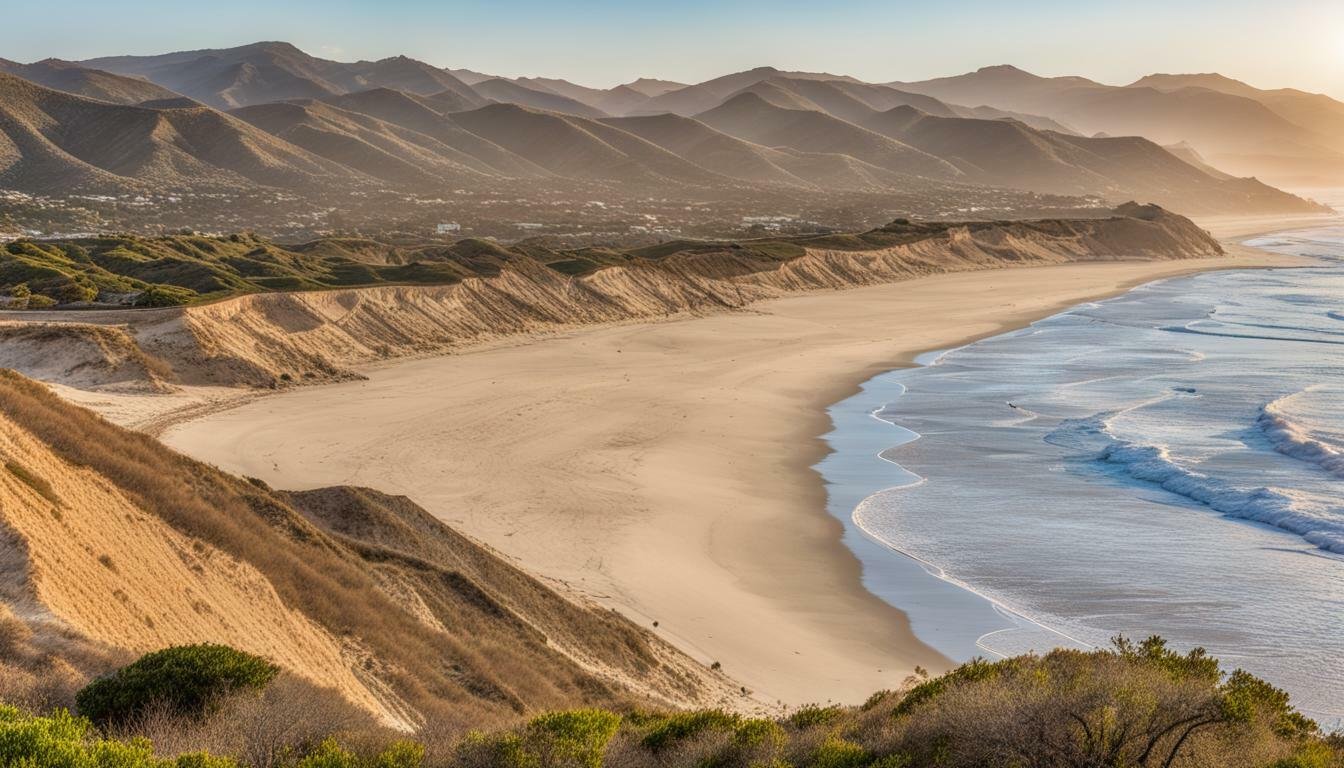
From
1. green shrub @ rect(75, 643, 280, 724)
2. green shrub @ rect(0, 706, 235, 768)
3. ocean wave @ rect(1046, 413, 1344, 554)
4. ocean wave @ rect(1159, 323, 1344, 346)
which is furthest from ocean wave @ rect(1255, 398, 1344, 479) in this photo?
green shrub @ rect(0, 706, 235, 768)

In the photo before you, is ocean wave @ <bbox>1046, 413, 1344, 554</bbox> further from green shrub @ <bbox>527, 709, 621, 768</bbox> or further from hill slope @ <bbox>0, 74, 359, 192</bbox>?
hill slope @ <bbox>0, 74, 359, 192</bbox>

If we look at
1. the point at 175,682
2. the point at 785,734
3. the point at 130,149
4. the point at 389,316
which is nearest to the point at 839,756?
the point at 785,734

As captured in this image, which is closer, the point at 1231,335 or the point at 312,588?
the point at 312,588

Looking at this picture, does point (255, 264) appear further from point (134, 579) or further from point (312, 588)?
point (134, 579)

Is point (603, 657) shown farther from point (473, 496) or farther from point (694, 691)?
point (473, 496)

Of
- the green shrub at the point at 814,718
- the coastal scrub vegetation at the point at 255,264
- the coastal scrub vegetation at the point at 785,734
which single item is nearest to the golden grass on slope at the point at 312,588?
the coastal scrub vegetation at the point at 785,734

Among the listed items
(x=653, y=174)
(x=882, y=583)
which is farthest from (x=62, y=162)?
(x=882, y=583)
